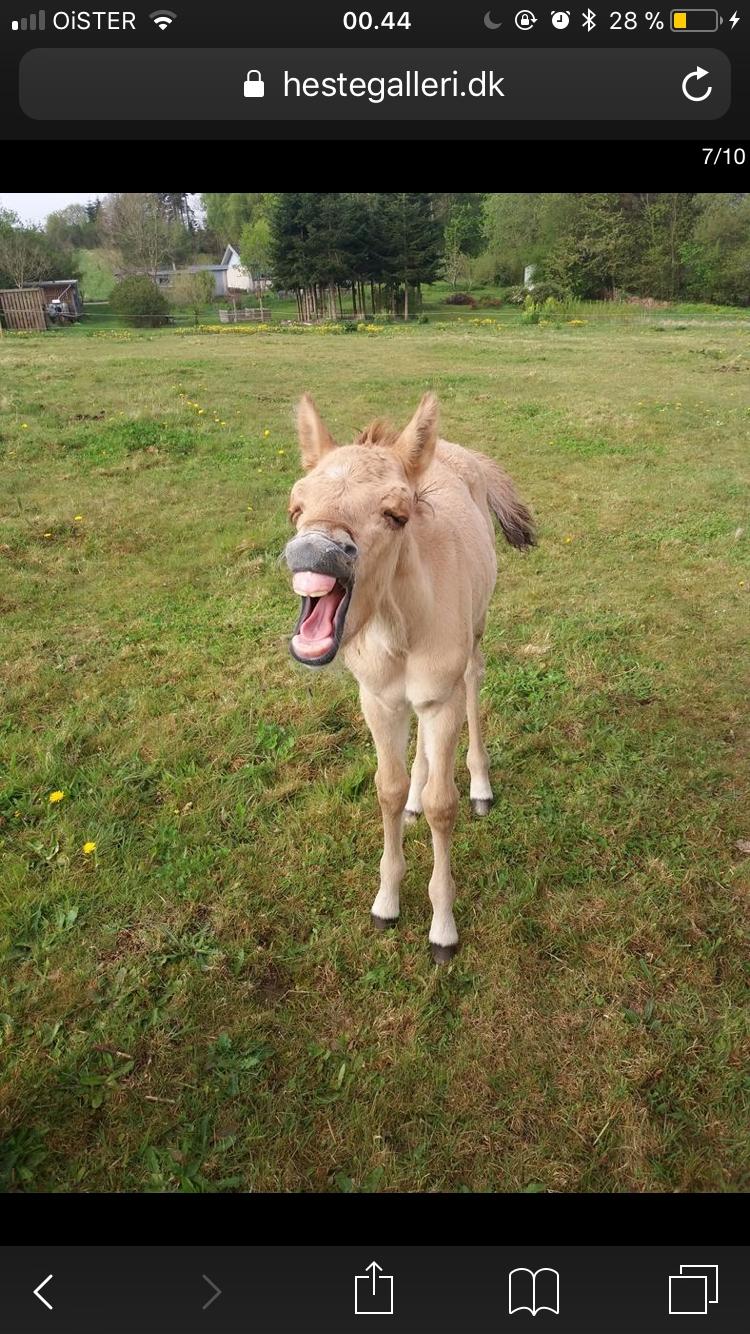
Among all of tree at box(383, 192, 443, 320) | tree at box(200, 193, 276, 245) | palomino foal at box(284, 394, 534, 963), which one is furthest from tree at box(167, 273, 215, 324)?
palomino foal at box(284, 394, 534, 963)

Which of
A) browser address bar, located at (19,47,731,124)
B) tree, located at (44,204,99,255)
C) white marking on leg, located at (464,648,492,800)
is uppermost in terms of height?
tree, located at (44,204,99,255)

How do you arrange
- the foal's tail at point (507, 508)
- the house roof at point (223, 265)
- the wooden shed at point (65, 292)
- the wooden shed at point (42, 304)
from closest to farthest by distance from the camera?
1. the foal's tail at point (507, 508)
2. the wooden shed at point (42, 304)
3. the wooden shed at point (65, 292)
4. the house roof at point (223, 265)

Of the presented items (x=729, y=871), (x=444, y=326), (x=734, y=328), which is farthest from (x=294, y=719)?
(x=444, y=326)

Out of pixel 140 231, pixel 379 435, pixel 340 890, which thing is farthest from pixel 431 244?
pixel 340 890

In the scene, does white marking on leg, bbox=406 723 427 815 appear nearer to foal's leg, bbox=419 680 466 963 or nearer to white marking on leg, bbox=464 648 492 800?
white marking on leg, bbox=464 648 492 800

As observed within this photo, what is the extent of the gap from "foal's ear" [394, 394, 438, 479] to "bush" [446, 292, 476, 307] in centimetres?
4360

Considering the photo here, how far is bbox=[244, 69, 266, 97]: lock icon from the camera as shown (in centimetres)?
197
